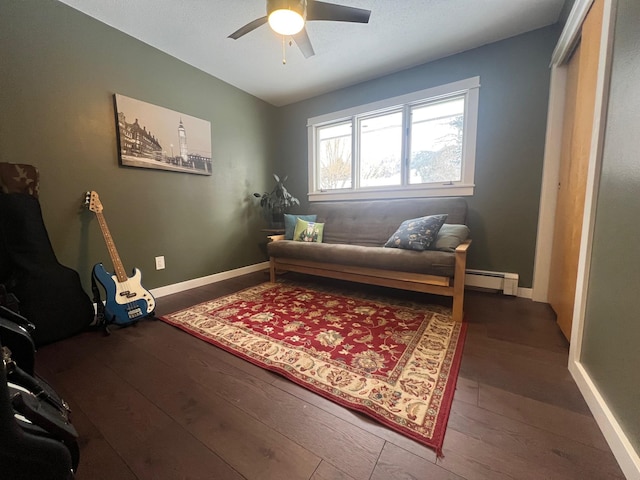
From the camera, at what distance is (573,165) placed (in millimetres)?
1590

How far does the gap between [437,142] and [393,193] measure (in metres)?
0.67

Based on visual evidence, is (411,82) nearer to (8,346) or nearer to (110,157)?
(110,157)

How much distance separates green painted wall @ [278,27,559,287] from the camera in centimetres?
211

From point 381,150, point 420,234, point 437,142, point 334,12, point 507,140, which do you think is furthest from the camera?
point 381,150

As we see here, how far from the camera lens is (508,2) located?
180 centimetres

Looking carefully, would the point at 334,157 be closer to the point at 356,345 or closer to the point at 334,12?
the point at 334,12

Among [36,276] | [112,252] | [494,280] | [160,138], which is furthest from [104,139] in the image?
[494,280]

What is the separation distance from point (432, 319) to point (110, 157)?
111 inches

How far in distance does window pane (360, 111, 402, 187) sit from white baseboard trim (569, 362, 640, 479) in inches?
85.1

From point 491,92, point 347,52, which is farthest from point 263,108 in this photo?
point 491,92

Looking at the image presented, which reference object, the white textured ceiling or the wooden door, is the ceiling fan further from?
the wooden door

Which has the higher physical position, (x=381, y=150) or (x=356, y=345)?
(x=381, y=150)

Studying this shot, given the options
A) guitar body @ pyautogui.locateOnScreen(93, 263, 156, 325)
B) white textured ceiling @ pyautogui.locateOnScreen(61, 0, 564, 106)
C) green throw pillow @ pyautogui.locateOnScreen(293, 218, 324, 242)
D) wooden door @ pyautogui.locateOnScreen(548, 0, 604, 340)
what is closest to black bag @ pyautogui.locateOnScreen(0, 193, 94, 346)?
guitar body @ pyautogui.locateOnScreen(93, 263, 156, 325)

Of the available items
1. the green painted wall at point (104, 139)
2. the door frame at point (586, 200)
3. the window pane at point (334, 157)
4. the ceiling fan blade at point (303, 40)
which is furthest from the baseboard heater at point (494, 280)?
the green painted wall at point (104, 139)
